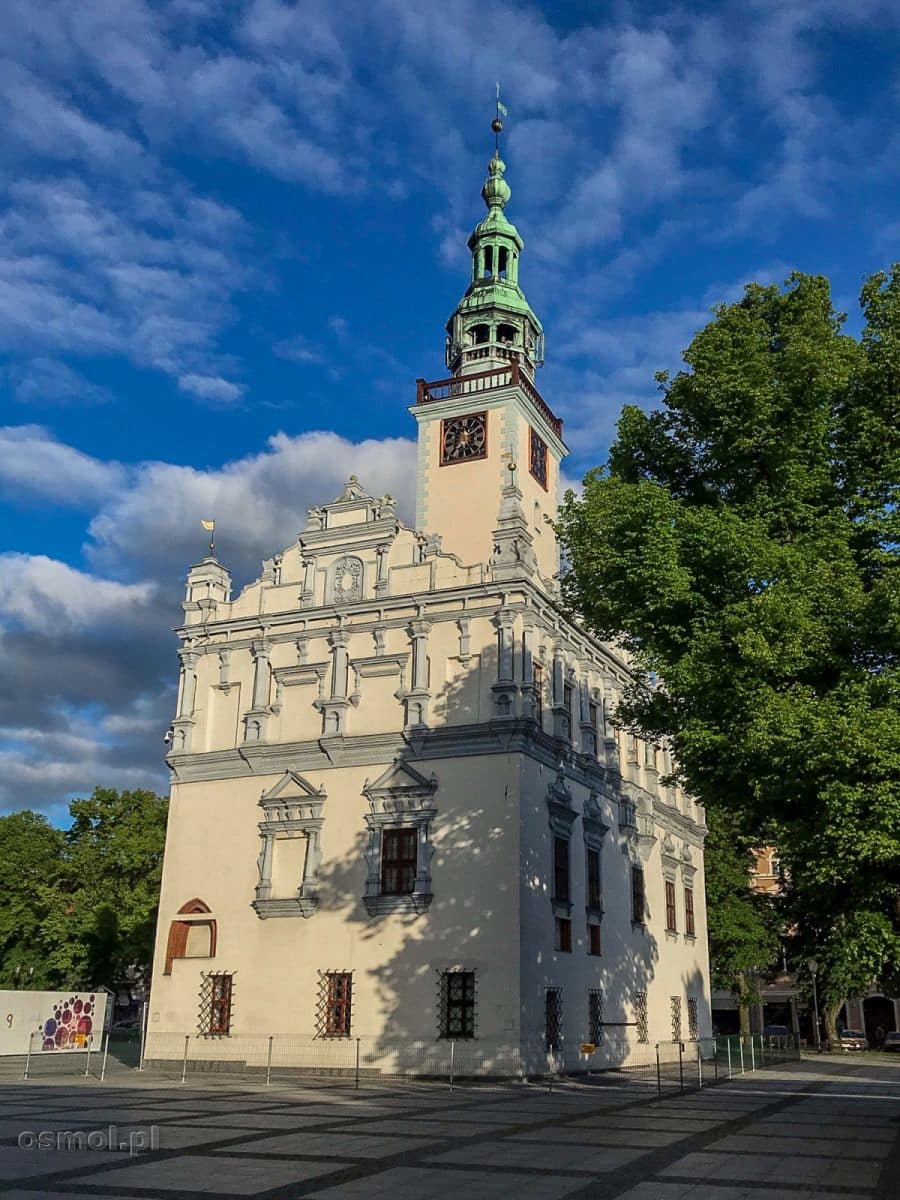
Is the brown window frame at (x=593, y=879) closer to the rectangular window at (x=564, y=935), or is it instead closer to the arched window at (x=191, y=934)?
the rectangular window at (x=564, y=935)

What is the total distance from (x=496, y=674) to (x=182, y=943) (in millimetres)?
13413

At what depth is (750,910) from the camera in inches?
2160

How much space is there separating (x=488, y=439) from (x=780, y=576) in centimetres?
2156

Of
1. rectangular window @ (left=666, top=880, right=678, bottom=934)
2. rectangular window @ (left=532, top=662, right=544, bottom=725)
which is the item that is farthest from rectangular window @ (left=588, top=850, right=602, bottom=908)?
rectangular window @ (left=666, top=880, right=678, bottom=934)

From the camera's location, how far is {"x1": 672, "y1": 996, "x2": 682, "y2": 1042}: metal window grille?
43219mm

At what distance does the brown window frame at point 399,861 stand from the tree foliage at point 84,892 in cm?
2132

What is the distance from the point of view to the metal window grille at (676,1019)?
43.2 metres

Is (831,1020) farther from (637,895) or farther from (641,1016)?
(637,895)

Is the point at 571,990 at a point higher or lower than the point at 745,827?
lower

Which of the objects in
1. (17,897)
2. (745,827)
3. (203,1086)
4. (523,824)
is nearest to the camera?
(745,827)

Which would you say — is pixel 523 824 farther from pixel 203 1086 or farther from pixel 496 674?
pixel 203 1086

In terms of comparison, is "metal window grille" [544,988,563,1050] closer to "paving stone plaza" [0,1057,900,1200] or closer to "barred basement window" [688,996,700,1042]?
"paving stone plaza" [0,1057,900,1200]

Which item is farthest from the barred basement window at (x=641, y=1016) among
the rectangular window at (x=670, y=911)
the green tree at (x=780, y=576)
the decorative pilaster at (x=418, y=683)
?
the green tree at (x=780, y=576)

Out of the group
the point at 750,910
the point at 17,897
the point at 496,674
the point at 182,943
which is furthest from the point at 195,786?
the point at 750,910
